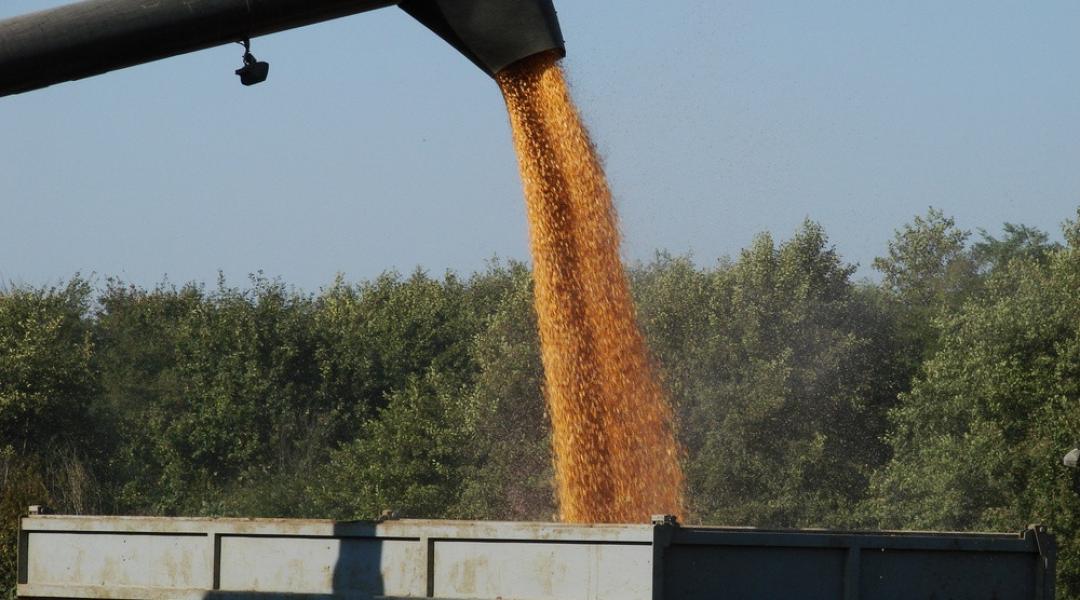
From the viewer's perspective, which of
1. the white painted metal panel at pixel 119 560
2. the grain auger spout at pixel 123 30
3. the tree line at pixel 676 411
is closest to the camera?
the grain auger spout at pixel 123 30

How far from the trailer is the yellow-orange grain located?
4.85 feet

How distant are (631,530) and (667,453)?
2.82 meters

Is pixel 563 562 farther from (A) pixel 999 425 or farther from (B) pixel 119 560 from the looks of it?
(A) pixel 999 425

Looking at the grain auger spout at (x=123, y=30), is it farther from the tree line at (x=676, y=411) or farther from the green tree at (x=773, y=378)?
the green tree at (x=773, y=378)

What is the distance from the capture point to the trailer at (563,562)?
23.7 ft

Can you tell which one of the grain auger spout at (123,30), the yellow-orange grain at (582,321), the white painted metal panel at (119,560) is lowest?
the white painted metal panel at (119,560)

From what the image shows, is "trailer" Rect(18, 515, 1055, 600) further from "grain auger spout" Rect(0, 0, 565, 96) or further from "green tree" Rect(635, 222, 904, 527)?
"green tree" Rect(635, 222, 904, 527)

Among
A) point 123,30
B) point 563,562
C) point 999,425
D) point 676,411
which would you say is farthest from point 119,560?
point 676,411

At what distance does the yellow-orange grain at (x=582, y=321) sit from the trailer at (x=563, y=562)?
1.48 meters

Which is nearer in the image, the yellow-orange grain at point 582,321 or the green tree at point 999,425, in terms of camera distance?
the yellow-orange grain at point 582,321

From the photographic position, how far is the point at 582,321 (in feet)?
28.5

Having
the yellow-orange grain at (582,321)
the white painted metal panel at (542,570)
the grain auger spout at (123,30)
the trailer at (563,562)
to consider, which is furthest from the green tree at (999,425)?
the grain auger spout at (123,30)

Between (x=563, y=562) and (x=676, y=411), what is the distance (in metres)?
27.1

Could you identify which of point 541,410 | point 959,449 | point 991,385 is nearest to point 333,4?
point 991,385
